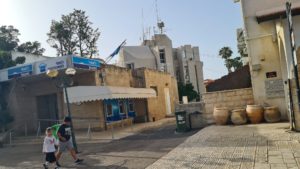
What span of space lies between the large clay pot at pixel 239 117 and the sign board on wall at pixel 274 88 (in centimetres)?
172

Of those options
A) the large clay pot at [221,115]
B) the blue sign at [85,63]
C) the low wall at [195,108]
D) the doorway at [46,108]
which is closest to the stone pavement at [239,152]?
the large clay pot at [221,115]

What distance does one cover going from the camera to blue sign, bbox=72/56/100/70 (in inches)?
755

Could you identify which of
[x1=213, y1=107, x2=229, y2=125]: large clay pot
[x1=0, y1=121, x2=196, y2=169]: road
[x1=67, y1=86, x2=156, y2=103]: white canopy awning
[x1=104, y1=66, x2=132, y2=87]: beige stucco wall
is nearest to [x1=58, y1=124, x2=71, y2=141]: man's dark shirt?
[x1=0, y1=121, x2=196, y2=169]: road

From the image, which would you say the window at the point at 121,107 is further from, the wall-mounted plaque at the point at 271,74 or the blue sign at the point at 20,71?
the wall-mounted plaque at the point at 271,74

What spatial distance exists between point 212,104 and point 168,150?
7.36 metres

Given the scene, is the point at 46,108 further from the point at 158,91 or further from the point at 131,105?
the point at 158,91

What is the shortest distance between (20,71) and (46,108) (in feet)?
14.7

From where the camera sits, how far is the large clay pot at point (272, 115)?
1555cm

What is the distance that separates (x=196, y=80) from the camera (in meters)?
58.0

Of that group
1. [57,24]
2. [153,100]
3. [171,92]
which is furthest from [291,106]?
[57,24]

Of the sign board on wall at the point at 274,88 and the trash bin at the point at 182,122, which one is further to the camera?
the sign board on wall at the point at 274,88

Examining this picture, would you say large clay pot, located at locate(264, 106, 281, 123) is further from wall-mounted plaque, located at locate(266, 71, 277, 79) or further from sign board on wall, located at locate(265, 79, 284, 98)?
wall-mounted plaque, located at locate(266, 71, 277, 79)

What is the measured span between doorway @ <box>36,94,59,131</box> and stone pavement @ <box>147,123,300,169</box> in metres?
14.5

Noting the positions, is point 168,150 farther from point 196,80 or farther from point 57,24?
point 196,80
